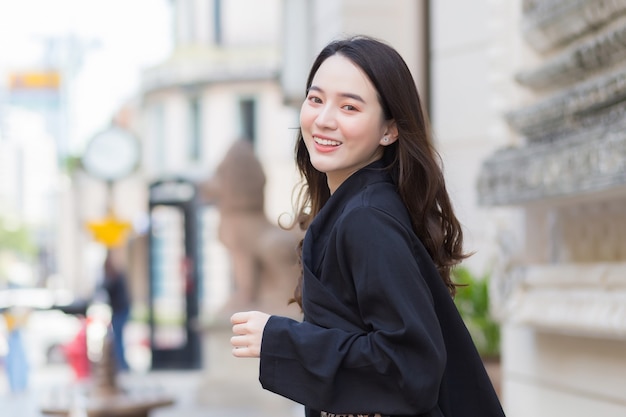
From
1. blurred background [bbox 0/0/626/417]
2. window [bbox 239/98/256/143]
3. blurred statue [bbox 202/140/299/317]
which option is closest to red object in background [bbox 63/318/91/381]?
blurred background [bbox 0/0/626/417]

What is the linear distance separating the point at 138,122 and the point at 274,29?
19.7 ft

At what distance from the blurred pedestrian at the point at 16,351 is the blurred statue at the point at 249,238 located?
2597 millimetres

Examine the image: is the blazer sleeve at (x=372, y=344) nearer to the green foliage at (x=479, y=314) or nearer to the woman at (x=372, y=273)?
the woman at (x=372, y=273)

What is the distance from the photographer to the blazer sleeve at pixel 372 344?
5.81ft

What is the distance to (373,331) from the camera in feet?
5.95

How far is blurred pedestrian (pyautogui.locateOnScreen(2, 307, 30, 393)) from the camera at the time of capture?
1295 centimetres

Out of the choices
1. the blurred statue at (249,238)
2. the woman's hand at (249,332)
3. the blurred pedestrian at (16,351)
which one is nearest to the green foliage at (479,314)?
the woman's hand at (249,332)

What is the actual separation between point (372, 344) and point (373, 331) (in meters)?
0.03

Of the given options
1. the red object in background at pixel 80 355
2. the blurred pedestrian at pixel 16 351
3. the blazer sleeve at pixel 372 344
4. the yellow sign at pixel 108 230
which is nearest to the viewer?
the blazer sleeve at pixel 372 344

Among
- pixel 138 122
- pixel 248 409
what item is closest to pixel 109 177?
→ pixel 248 409

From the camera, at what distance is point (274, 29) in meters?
33.7

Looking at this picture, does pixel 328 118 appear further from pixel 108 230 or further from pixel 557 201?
pixel 108 230

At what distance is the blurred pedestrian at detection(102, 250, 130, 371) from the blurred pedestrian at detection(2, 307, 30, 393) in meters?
1.33

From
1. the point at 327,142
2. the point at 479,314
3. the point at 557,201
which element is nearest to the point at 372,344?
the point at 327,142
